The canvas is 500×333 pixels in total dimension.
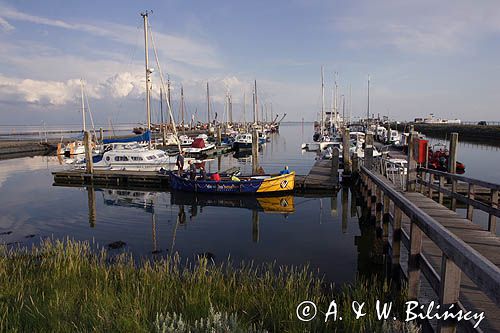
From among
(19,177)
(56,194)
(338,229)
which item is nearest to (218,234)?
(338,229)

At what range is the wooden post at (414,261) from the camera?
5.31 m

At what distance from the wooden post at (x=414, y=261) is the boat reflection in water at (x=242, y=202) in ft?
40.2

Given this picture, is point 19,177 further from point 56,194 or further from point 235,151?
point 235,151

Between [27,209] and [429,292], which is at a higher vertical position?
[429,292]

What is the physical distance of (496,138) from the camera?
2496 inches

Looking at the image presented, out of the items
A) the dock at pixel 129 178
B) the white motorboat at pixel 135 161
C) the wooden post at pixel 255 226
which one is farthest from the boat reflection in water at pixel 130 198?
the wooden post at pixel 255 226

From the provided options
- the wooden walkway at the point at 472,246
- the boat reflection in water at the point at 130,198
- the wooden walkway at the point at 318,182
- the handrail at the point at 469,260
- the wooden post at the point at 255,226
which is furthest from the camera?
the wooden walkway at the point at 318,182

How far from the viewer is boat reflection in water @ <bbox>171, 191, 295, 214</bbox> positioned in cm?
1841

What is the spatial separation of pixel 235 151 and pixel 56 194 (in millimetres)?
32082

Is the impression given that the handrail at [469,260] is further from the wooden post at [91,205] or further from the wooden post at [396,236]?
the wooden post at [91,205]

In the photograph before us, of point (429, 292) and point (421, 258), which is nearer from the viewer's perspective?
point (421, 258)

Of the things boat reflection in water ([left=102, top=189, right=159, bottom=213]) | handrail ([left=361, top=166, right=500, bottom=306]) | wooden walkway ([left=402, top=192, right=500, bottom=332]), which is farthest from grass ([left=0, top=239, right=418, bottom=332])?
boat reflection in water ([left=102, top=189, right=159, bottom=213])

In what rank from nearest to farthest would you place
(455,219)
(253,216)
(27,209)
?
(455,219) → (253,216) → (27,209)

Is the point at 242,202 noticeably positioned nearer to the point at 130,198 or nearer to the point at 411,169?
the point at 130,198
